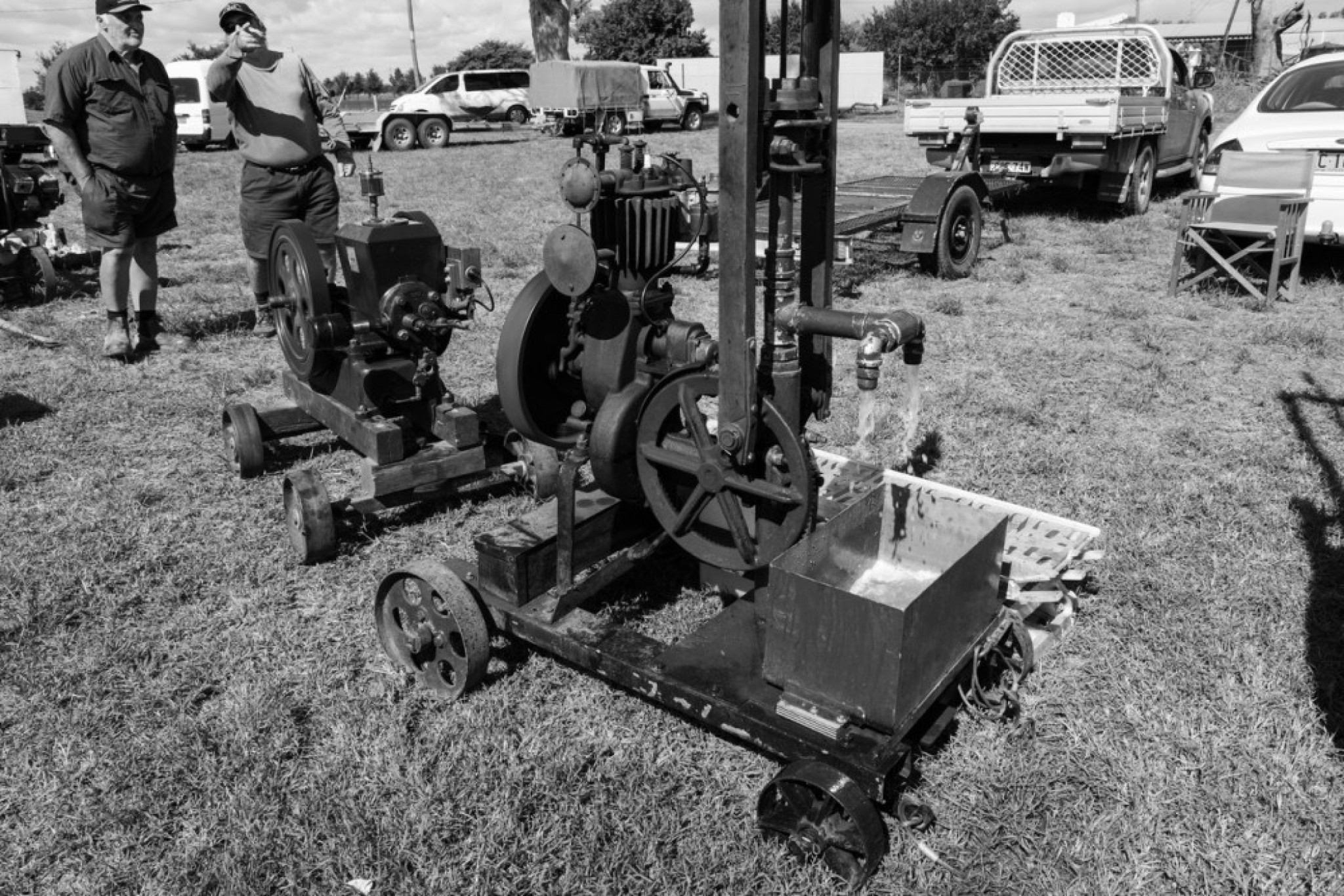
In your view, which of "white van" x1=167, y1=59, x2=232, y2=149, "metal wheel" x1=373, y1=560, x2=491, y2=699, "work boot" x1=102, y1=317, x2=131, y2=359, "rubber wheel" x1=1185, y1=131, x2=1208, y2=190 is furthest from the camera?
"white van" x1=167, y1=59, x2=232, y2=149

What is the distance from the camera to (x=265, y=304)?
477cm

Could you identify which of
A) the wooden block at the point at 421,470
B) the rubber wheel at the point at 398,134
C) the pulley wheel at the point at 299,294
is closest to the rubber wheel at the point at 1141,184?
the wooden block at the point at 421,470

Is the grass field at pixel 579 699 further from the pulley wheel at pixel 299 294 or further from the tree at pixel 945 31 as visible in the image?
the tree at pixel 945 31

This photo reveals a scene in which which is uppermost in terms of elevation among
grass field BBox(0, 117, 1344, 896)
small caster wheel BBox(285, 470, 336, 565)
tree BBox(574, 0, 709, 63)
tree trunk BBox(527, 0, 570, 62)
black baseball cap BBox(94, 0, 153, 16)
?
tree BBox(574, 0, 709, 63)

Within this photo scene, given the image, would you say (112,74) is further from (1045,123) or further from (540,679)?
(1045,123)

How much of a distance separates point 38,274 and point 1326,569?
895 centimetres

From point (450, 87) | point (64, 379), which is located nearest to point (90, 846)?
point (64, 379)

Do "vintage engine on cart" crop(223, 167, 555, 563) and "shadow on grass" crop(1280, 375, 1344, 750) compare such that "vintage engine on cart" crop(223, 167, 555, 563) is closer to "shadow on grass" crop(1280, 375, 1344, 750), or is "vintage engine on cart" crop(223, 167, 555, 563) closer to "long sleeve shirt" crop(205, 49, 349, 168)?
"long sleeve shirt" crop(205, 49, 349, 168)

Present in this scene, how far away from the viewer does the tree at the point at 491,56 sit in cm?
6322

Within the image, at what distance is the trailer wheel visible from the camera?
8.49 meters

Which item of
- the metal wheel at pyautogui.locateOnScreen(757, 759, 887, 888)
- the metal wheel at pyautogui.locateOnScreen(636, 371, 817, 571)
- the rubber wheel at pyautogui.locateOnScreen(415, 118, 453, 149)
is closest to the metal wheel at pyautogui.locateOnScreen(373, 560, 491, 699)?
the metal wheel at pyautogui.locateOnScreen(636, 371, 817, 571)

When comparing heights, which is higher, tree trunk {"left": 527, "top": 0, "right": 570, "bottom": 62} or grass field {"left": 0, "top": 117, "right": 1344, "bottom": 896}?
tree trunk {"left": 527, "top": 0, "right": 570, "bottom": 62}

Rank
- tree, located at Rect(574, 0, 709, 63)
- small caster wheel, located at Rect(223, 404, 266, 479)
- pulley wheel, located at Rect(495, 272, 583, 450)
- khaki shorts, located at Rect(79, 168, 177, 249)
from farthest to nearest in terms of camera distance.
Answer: tree, located at Rect(574, 0, 709, 63), khaki shorts, located at Rect(79, 168, 177, 249), small caster wheel, located at Rect(223, 404, 266, 479), pulley wheel, located at Rect(495, 272, 583, 450)

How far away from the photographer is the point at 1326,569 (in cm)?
371
